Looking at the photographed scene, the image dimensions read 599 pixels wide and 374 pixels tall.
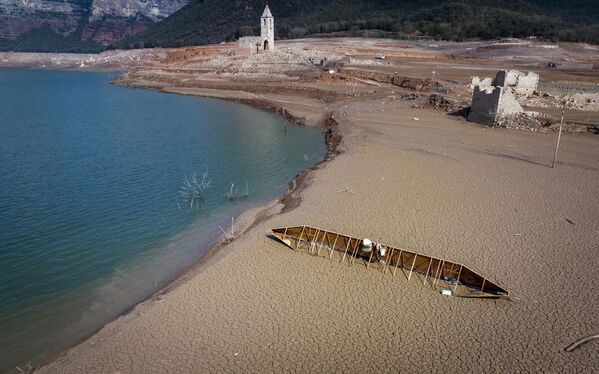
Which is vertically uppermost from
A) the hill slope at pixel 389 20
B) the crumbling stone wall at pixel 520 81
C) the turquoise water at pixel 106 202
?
the hill slope at pixel 389 20

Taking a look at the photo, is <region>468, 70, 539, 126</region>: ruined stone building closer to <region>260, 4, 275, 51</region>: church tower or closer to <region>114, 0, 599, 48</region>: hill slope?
<region>260, 4, 275, 51</region>: church tower

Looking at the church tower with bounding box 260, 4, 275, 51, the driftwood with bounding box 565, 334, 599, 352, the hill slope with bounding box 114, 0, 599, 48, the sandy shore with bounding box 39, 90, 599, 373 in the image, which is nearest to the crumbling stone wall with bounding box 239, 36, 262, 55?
the church tower with bounding box 260, 4, 275, 51

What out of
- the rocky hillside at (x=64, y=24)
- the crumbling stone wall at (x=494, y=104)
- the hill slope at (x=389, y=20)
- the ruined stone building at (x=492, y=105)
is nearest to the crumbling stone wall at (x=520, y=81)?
the ruined stone building at (x=492, y=105)

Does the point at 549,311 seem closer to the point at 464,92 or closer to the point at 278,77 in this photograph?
the point at 464,92

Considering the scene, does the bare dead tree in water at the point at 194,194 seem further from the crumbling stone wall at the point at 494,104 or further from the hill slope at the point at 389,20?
the hill slope at the point at 389,20

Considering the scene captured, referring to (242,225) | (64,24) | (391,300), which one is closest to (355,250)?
(391,300)

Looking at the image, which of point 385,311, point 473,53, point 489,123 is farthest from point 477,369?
point 473,53
